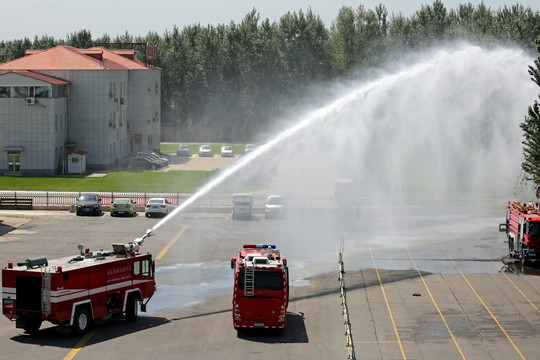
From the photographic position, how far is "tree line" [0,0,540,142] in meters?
146

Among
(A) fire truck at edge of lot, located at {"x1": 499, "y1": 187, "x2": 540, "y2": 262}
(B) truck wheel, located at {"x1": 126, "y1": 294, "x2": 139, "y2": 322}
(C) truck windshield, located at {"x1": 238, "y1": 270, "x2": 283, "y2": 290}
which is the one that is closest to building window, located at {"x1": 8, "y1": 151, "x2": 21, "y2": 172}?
(A) fire truck at edge of lot, located at {"x1": 499, "y1": 187, "x2": 540, "y2": 262}

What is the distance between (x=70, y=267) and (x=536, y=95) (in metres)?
42.4

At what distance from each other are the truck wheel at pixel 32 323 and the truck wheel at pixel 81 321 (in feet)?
4.28

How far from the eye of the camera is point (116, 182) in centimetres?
8775

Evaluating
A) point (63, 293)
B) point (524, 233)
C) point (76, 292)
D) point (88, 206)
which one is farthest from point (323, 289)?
point (88, 206)

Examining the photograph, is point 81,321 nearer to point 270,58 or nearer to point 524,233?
point 524,233

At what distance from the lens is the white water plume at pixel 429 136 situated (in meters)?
64.2

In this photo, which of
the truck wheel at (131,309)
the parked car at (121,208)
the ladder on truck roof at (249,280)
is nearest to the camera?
the ladder on truck roof at (249,280)

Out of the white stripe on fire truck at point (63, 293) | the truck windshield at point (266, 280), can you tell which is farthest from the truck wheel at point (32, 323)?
the truck windshield at point (266, 280)

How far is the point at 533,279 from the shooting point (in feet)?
150

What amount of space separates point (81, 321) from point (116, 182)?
55283 mm

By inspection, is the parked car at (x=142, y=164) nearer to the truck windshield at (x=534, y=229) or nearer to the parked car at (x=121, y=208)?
the parked car at (x=121, y=208)

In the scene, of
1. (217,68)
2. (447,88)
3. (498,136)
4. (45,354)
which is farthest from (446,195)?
(217,68)

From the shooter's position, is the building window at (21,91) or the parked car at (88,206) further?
the building window at (21,91)
